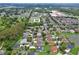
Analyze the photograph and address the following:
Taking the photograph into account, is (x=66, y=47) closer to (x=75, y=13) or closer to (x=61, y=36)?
(x=61, y=36)

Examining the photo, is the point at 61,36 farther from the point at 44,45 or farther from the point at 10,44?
the point at 10,44

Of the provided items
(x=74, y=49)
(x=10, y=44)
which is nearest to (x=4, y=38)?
(x=10, y=44)

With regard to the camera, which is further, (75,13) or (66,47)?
(75,13)

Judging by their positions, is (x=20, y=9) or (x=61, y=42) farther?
(x=20, y=9)

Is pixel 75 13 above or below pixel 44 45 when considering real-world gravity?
above

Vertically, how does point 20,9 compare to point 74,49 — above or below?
above
